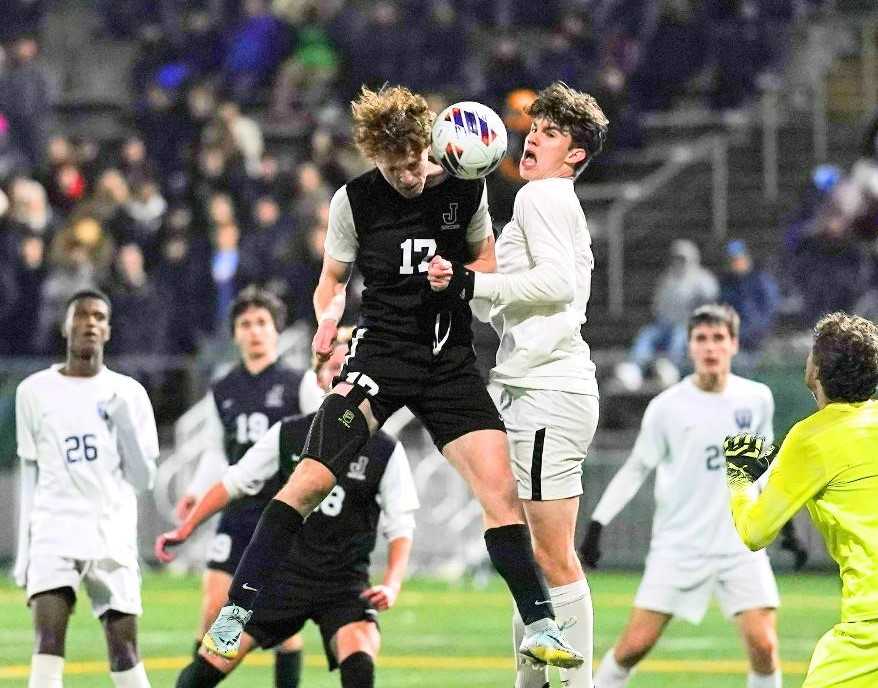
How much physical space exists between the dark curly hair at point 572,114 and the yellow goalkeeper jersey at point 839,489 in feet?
5.53

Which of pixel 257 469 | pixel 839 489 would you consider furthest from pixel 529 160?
pixel 257 469

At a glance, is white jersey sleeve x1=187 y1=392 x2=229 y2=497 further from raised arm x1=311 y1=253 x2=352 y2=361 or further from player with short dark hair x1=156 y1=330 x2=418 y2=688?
raised arm x1=311 y1=253 x2=352 y2=361

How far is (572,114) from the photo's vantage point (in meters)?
8.09

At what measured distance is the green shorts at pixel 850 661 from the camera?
272 inches

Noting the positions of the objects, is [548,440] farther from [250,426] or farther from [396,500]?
[250,426]

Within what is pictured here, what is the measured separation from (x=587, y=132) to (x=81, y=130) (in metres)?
18.9

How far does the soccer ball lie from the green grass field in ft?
16.7

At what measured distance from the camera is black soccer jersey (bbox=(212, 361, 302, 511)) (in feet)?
36.2

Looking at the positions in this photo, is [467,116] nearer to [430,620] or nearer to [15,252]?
[430,620]

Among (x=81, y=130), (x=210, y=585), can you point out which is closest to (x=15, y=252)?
(x=81, y=130)

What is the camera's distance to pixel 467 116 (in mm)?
7785

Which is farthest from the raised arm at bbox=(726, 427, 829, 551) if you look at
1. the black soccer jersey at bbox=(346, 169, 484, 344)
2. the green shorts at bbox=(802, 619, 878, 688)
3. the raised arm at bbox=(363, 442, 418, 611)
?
the raised arm at bbox=(363, 442, 418, 611)

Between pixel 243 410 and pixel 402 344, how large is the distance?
3.36 m

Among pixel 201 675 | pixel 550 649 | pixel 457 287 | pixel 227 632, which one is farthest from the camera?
pixel 201 675
